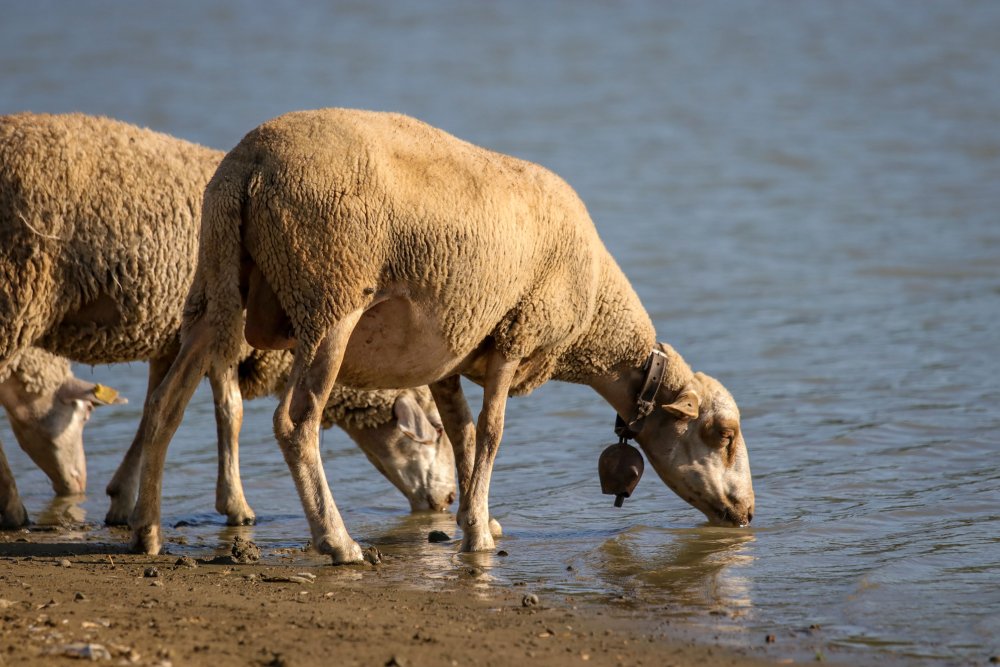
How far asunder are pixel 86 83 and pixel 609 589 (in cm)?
2556

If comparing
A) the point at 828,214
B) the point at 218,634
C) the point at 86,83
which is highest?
the point at 86,83

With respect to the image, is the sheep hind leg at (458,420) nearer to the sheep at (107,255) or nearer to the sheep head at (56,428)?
the sheep at (107,255)

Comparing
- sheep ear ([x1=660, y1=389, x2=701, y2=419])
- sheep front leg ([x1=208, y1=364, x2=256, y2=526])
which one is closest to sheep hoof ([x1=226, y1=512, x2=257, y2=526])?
sheep front leg ([x1=208, y1=364, x2=256, y2=526])

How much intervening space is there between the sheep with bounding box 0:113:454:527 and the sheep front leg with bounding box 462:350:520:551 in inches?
56.0

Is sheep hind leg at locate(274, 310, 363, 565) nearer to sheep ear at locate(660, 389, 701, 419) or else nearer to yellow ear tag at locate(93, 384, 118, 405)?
sheep ear at locate(660, 389, 701, 419)

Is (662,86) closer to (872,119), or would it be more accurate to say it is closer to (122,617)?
(872,119)

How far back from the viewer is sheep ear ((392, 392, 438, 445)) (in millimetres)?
8688

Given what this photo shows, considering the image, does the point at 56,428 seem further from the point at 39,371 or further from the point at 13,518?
the point at 13,518

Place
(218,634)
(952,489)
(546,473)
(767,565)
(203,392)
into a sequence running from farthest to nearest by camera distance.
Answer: (203,392) → (546,473) → (952,489) → (767,565) → (218,634)

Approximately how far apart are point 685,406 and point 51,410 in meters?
3.82

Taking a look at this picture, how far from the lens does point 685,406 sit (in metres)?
Result: 7.50

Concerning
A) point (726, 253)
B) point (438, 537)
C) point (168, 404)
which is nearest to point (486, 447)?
point (438, 537)

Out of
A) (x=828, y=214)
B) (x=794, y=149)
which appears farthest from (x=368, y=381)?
(x=794, y=149)

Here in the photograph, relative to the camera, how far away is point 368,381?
6.91 meters
